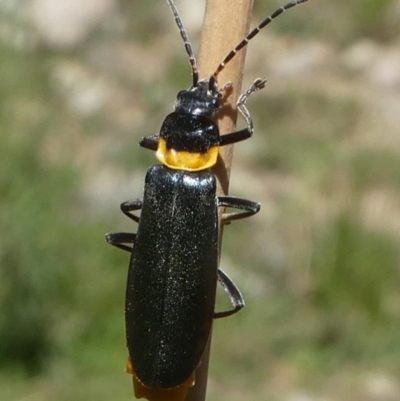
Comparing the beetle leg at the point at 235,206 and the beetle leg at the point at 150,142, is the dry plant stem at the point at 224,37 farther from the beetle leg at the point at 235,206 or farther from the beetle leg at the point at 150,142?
the beetle leg at the point at 150,142

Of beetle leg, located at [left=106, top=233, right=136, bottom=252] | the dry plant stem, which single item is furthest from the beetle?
the dry plant stem

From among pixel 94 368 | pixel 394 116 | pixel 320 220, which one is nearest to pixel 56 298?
pixel 94 368

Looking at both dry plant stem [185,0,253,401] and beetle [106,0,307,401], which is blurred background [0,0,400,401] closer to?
beetle [106,0,307,401]

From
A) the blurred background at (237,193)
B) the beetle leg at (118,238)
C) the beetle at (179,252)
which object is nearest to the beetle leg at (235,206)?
the beetle at (179,252)

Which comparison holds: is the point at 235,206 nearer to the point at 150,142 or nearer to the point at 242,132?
the point at 242,132

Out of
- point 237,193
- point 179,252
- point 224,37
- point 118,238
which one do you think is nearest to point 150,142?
point 118,238

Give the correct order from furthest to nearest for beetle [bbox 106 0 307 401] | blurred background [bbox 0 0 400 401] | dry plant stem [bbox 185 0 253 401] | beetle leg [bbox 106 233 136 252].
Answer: blurred background [bbox 0 0 400 401]
beetle leg [bbox 106 233 136 252]
beetle [bbox 106 0 307 401]
dry plant stem [bbox 185 0 253 401]
